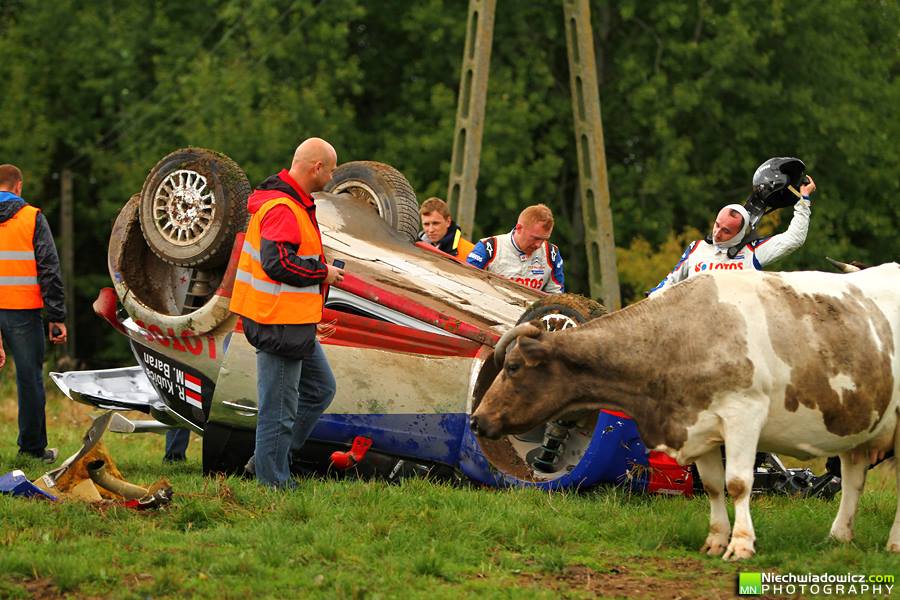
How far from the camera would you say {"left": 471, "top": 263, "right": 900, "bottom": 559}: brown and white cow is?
6703 mm

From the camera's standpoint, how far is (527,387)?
712cm

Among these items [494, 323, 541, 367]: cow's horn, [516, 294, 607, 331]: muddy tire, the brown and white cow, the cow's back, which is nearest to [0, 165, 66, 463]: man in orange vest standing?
[516, 294, 607, 331]: muddy tire

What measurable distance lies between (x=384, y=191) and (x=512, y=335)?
11.1ft

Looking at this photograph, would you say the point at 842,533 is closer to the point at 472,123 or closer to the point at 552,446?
the point at 552,446

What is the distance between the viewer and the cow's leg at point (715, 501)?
22.6ft

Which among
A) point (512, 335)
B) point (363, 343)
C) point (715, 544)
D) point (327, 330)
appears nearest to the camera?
point (715, 544)

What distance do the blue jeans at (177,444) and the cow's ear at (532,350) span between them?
486cm

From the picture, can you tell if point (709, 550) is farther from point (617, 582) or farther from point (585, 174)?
point (585, 174)

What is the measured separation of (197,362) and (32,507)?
2.18 metres

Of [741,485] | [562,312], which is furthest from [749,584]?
[562,312]

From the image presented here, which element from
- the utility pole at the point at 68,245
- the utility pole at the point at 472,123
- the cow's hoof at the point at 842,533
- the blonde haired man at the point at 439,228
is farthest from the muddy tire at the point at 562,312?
the utility pole at the point at 68,245

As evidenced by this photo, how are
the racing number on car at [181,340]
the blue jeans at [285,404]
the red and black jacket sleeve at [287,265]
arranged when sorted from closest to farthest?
the red and black jacket sleeve at [287,265] < the blue jeans at [285,404] < the racing number on car at [181,340]

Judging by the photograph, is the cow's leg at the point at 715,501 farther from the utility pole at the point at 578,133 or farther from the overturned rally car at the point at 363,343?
the utility pole at the point at 578,133

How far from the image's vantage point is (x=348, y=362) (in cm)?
871
